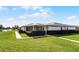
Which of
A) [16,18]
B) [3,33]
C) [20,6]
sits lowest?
[3,33]

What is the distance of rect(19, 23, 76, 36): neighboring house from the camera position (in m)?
6.91

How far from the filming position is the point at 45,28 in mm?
6953

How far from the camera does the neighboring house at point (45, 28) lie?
272 inches

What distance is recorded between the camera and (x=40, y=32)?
7133 mm

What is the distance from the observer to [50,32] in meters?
7.09
